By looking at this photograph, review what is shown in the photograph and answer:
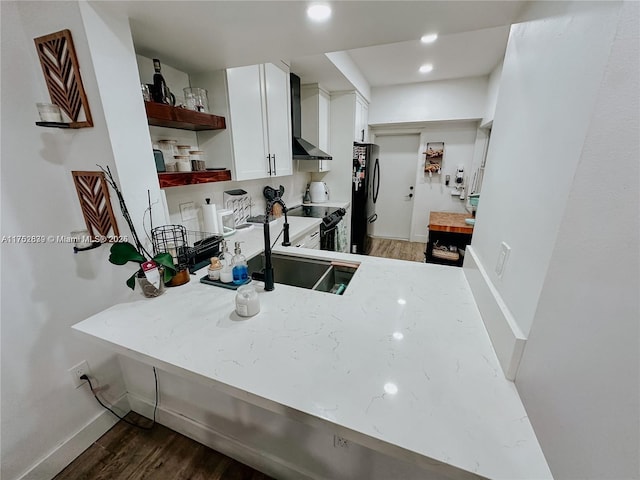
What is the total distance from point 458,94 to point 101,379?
5185 millimetres

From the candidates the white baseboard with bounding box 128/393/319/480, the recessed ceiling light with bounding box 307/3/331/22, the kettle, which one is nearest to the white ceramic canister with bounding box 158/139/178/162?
the recessed ceiling light with bounding box 307/3/331/22

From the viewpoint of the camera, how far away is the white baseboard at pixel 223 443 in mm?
1277

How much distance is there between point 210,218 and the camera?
1889 millimetres

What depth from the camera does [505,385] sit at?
730mm

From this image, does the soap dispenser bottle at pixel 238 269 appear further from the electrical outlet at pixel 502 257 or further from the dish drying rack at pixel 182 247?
the electrical outlet at pixel 502 257

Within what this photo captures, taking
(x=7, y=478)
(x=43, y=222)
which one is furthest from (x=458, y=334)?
(x=7, y=478)

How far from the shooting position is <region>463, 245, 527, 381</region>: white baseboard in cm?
72

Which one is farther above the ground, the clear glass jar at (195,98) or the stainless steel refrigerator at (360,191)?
the clear glass jar at (195,98)

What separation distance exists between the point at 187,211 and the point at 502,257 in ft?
6.20

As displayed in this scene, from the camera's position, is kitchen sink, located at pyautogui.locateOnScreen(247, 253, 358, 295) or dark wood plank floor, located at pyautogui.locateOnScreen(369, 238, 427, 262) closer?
kitchen sink, located at pyautogui.locateOnScreen(247, 253, 358, 295)

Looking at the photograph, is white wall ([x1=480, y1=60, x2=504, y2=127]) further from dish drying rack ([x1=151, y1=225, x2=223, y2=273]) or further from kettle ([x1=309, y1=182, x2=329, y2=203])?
dish drying rack ([x1=151, y1=225, x2=223, y2=273])

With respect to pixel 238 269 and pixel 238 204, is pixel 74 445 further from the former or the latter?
pixel 238 204

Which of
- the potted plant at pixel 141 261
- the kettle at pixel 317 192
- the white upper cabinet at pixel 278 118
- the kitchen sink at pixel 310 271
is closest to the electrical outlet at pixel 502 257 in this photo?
the kitchen sink at pixel 310 271

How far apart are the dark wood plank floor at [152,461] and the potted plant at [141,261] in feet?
Answer: 3.27
